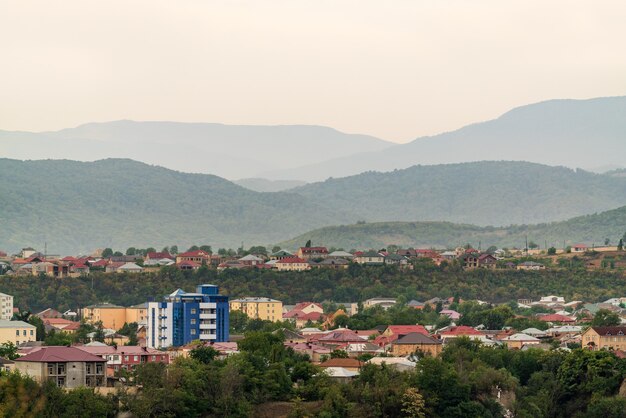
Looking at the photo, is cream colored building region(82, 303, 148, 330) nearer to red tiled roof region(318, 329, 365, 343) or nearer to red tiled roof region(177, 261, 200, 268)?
red tiled roof region(318, 329, 365, 343)

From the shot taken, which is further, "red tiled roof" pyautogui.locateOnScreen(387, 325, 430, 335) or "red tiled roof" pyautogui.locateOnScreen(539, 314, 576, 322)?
"red tiled roof" pyautogui.locateOnScreen(539, 314, 576, 322)

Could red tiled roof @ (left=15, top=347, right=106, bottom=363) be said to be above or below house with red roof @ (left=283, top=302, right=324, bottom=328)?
below

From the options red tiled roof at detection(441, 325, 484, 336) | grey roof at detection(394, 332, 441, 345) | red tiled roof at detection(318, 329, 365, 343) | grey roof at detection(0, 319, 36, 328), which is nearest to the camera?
grey roof at detection(394, 332, 441, 345)

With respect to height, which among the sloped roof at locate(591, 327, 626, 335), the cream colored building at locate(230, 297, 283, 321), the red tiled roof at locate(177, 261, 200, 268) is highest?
the red tiled roof at locate(177, 261, 200, 268)

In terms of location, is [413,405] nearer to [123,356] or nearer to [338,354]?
[338,354]

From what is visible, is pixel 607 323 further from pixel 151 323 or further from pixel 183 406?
pixel 183 406

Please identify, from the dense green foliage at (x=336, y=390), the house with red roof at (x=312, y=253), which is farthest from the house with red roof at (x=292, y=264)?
the dense green foliage at (x=336, y=390)

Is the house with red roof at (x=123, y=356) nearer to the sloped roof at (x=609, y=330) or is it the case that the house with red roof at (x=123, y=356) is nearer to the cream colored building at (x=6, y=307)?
the sloped roof at (x=609, y=330)

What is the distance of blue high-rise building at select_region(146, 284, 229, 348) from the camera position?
103 metres

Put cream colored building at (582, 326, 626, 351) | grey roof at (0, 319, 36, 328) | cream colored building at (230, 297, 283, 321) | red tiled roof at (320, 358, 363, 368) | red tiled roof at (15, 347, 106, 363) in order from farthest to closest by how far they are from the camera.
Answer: cream colored building at (230, 297, 283, 321)
grey roof at (0, 319, 36, 328)
cream colored building at (582, 326, 626, 351)
red tiled roof at (320, 358, 363, 368)
red tiled roof at (15, 347, 106, 363)

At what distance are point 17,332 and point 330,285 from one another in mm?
57223

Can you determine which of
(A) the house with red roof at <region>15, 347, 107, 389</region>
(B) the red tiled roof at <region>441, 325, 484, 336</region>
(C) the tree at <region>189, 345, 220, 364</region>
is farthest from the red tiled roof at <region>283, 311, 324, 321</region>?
(A) the house with red roof at <region>15, 347, 107, 389</region>

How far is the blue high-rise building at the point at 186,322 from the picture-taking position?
4050 inches

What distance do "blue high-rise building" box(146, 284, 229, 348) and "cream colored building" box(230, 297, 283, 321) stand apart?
23.6m
